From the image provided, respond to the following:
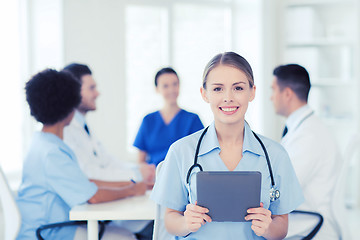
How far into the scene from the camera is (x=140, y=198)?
2.04 meters

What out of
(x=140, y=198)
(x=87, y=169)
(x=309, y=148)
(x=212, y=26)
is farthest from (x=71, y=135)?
(x=212, y=26)

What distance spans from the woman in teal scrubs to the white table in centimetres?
35

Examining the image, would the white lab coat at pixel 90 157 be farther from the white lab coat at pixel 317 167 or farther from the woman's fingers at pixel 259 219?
the woman's fingers at pixel 259 219

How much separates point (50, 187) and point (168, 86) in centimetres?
117

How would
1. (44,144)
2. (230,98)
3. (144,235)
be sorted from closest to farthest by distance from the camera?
1. (230,98)
2. (44,144)
3. (144,235)

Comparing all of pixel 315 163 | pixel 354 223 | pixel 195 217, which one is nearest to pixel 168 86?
pixel 315 163

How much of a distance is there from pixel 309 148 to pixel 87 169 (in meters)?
1.15

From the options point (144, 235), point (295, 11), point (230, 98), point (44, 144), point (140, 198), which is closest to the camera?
point (230, 98)

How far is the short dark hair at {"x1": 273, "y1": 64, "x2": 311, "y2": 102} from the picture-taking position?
2.34 meters

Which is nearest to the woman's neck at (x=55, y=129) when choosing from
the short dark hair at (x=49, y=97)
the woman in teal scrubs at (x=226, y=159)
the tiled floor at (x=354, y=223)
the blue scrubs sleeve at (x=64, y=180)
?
the short dark hair at (x=49, y=97)

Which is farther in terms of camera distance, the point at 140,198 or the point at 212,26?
the point at 212,26

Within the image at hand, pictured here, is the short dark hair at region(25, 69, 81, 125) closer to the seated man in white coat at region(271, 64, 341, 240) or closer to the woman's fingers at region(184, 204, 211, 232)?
the woman's fingers at region(184, 204, 211, 232)

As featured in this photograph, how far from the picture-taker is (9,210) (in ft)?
5.96

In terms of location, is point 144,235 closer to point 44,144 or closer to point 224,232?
point 44,144
